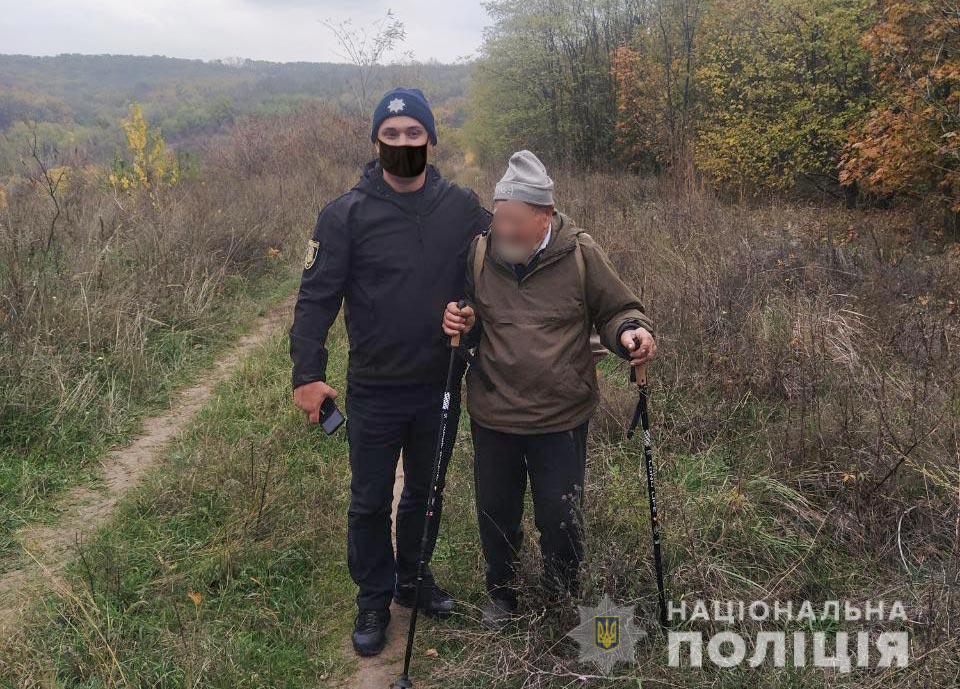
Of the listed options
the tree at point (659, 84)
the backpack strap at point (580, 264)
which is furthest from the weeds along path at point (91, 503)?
the tree at point (659, 84)

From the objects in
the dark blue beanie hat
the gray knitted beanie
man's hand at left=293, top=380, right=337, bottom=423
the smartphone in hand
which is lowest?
the smartphone in hand

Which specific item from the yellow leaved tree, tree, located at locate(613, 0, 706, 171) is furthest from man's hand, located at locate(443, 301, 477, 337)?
the yellow leaved tree

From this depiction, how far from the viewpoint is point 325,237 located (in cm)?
261

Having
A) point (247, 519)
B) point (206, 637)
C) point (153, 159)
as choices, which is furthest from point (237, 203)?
point (206, 637)

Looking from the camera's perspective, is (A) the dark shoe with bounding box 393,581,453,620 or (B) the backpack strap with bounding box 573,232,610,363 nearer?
(B) the backpack strap with bounding box 573,232,610,363

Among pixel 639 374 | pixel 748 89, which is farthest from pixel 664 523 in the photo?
pixel 748 89

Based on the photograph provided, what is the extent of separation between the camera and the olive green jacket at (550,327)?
2465 millimetres

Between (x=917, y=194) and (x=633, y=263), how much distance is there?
3.83 metres

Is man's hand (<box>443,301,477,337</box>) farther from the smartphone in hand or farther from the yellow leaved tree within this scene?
the yellow leaved tree

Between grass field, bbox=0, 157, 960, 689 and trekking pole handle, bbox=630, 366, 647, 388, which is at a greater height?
trekking pole handle, bbox=630, 366, 647, 388

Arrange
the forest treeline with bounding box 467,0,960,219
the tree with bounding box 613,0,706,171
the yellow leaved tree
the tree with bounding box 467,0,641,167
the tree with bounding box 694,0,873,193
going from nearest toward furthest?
the forest treeline with bounding box 467,0,960,219 → the tree with bounding box 694,0,873,193 → the yellow leaved tree → the tree with bounding box 613,0,706,171 → the tree with bounding box 467,0,641,167

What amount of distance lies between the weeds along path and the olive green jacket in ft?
6.37

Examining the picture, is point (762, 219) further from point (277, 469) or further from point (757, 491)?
point (277, 469)

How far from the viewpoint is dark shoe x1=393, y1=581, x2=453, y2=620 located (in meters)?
3.10
